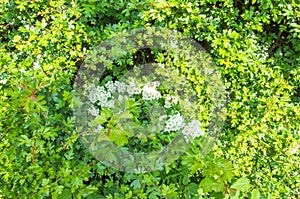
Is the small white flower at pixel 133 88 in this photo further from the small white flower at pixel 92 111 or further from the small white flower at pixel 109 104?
the small white flower at pixel 92 111

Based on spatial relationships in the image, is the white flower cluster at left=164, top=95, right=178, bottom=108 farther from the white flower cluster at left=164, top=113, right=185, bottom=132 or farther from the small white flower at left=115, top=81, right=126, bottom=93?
the small white flower at left=115, top=81, right=126, bottom=93

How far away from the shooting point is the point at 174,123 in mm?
2273

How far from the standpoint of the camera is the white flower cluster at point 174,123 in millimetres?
2248

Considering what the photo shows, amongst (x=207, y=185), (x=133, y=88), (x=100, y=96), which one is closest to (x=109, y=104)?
(x=100, y=96)

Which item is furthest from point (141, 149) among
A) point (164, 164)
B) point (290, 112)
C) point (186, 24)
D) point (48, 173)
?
point (290, 112)

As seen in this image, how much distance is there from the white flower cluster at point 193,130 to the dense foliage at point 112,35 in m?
0.19

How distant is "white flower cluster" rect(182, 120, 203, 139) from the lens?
91.3 inches

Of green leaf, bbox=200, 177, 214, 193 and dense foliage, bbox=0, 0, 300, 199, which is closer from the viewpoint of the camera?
green leaf, bbox=200, 177, 214, 193

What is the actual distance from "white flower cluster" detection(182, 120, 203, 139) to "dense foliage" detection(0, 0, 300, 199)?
19 centimetres

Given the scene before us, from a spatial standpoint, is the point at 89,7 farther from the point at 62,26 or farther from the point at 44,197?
the point at 44,197

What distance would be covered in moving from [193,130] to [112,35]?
2.77 ft

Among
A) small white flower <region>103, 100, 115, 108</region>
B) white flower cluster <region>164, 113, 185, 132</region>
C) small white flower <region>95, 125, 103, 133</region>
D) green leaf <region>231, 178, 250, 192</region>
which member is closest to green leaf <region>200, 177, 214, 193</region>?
green leaf <region>231, 178, 250, 192</region>

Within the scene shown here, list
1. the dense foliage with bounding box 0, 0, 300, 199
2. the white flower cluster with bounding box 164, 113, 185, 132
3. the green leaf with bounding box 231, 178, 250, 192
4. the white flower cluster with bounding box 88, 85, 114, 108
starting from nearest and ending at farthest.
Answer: the green leaf with bounding box 231, 178, 250, 192 → the dense foliage with bounding box 0, 0, 300, 199 → the white flower cluster with bounding box 164, 113, 185, 132 → the white flower cluster with bounding box 88, 85, 114, 108

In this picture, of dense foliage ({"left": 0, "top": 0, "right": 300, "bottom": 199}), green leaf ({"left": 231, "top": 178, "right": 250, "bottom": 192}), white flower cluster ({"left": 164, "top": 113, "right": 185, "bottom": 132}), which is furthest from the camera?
white flower cluster ({"left": 164, "top": 113, "right": 185, "bottom": 132})
